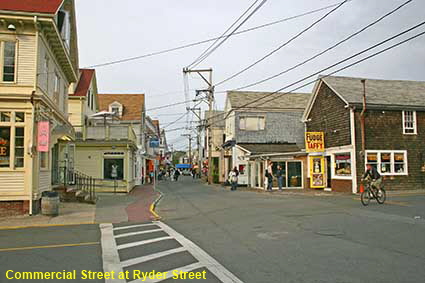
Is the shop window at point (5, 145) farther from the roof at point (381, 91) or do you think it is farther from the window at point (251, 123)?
the window at point (251, 123)

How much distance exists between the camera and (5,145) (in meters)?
15.0

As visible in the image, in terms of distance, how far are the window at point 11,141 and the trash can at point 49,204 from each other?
1.53 metres

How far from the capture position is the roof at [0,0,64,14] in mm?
15017

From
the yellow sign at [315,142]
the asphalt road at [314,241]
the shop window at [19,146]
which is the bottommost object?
the asphalt road at [314,241]

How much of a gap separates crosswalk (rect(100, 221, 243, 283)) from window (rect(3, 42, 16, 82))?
820cm

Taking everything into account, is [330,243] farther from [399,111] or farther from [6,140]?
[399,111]

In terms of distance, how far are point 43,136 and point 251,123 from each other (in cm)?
2436

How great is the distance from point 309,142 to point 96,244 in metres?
19.6

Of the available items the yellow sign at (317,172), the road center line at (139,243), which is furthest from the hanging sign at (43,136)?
the yellow sign at (317,172)

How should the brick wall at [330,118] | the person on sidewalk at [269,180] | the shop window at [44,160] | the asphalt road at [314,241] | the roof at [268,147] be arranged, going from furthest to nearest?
the roof at [268,147], the person on sidewalk at [269,180], the brick wall at [330,118], the shop window at [44,160], the asphalt road at [314,241]

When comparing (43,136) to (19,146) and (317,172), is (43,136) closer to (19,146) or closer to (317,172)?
(19,146)

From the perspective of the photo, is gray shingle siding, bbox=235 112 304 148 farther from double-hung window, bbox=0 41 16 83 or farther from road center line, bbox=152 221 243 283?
road center line, bbox=152 221 243 283

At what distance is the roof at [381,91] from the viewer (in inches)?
961

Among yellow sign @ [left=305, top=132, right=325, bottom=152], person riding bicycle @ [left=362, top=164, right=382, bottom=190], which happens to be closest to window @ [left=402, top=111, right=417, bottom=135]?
yellow sign @ [left=305, top=132, right=325, bottom=152]
